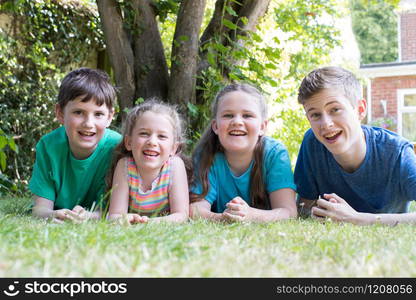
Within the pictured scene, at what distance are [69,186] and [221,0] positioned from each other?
253cm

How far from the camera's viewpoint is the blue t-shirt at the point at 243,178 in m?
3.23

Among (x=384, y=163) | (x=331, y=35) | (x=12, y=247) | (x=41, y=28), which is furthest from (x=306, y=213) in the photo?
(x=331, y=35)

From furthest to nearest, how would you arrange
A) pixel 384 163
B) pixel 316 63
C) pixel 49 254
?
pixel 316 63
pixel 384 163
pixel 49 254

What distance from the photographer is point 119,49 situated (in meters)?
4.54

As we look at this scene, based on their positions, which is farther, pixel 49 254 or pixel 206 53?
pixel 206 53

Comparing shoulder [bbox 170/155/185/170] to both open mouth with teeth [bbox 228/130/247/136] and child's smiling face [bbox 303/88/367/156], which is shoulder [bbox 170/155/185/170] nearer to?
open mouth with teeth [bbox 228/130/247/136]

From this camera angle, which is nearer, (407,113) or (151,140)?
(151,140)

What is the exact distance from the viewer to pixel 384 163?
315 cm

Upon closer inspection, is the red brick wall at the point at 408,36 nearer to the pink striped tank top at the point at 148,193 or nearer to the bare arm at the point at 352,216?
the bare arm at the point at 352,216

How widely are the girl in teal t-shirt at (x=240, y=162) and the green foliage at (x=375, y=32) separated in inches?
982

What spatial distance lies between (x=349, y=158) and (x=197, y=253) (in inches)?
77.3

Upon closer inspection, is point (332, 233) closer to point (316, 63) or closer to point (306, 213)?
point (306, 213)

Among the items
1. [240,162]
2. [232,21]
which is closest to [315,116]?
[240,162]

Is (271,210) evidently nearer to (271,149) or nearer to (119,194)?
(271,149)
